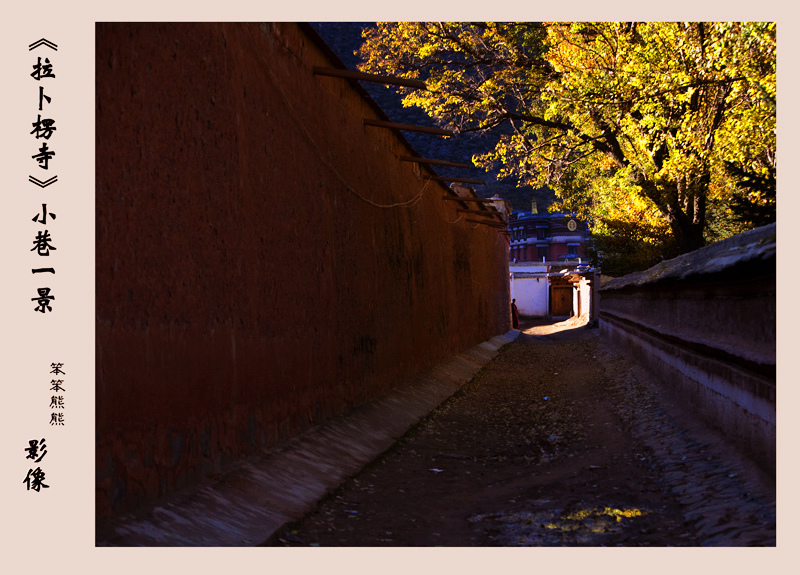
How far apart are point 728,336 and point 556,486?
1827 mm

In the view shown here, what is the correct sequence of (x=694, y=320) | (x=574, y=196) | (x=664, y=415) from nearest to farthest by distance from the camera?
(x=694, y=320) → (x=664, y=415) → (x=574, y=196)

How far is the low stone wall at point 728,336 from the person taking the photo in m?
4.73

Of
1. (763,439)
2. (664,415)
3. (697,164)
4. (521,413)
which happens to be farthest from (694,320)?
(697,164)

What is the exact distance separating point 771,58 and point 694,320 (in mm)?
5112

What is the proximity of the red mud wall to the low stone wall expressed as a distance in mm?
3492

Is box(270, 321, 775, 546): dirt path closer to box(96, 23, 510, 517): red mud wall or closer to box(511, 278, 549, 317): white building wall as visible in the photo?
box(96, 23, 510, 517): red mud wall

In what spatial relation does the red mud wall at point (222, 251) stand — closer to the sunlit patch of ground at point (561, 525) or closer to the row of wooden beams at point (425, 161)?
the sunlit patch of ground at point (561, 525)

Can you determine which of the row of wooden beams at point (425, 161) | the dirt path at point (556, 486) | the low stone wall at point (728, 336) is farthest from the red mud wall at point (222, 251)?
the low stone wall at point (728, 336)

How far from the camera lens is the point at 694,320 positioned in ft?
24.0

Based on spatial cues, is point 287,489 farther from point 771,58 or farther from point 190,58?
point 771,58

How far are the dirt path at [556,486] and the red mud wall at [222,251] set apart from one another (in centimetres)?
96

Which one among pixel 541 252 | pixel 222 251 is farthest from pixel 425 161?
pixel 541 252

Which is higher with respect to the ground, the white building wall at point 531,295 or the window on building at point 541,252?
the window on building at point 541,252

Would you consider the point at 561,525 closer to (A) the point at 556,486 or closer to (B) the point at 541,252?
(A) the point at 556,486
